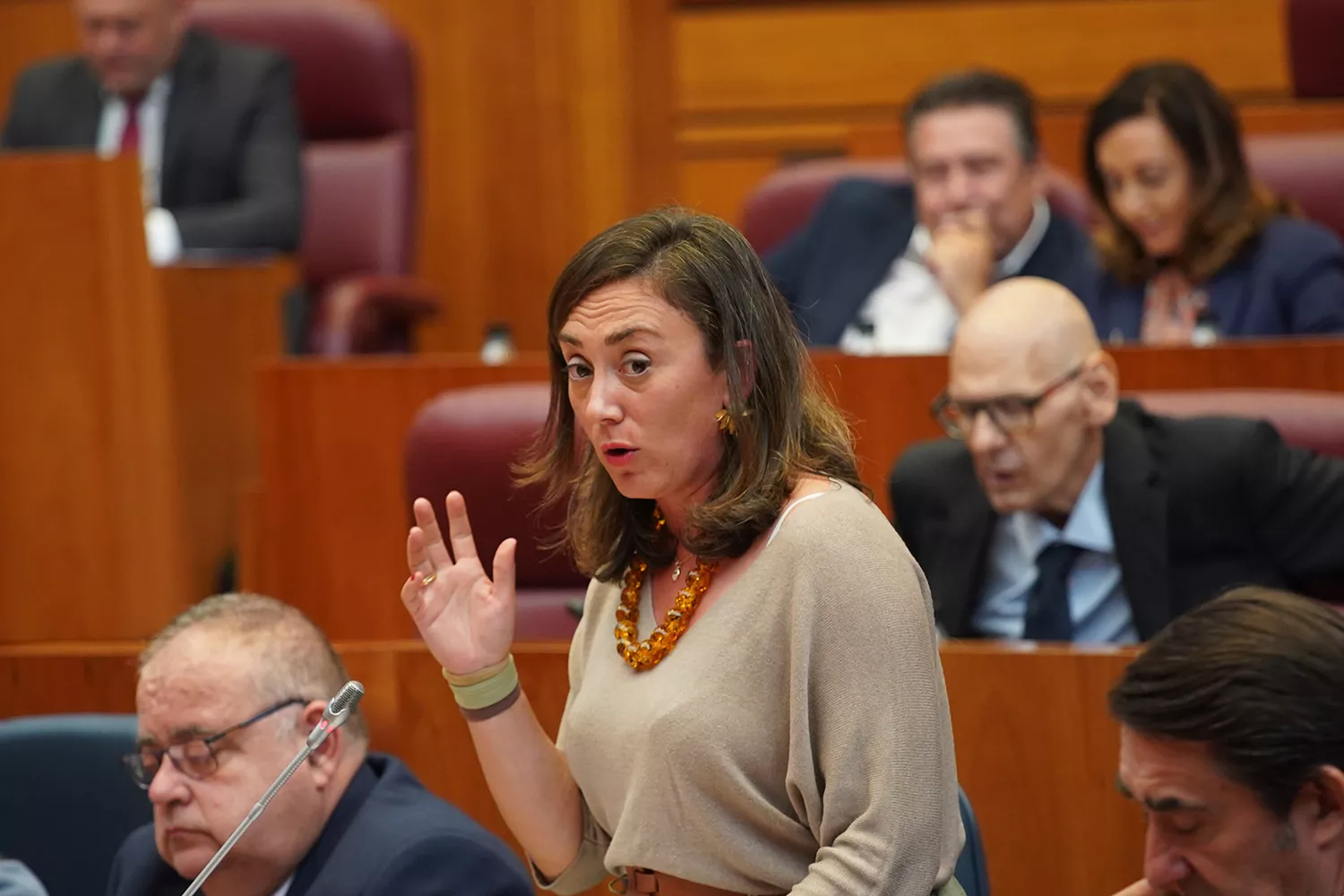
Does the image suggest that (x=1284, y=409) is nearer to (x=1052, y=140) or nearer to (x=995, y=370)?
(x=995, y=370)

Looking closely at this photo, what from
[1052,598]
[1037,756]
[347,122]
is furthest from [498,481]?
[347,122]

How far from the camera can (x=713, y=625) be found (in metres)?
1.05

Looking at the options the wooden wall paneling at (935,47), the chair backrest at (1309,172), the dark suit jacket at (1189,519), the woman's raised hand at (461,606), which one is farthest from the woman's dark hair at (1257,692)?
the wooden wall paneling at (935,47)

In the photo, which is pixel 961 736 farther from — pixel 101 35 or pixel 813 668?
pixel 101 35

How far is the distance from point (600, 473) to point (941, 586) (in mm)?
682

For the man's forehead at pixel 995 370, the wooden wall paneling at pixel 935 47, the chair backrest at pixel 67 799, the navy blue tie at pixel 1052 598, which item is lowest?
the chair backrest at pixel 67 799

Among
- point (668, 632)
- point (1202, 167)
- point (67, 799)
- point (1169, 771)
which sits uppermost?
point (1202, 167)

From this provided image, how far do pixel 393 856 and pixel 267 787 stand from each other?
4.5 inches

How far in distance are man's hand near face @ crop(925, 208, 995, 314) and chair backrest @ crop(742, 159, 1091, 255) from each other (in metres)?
0.34

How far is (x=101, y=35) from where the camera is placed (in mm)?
2771

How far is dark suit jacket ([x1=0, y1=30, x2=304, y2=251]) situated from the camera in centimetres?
276

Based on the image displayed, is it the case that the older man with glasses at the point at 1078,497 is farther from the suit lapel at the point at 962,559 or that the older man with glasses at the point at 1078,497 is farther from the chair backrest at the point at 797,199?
the chair backrest at the point at 797,199

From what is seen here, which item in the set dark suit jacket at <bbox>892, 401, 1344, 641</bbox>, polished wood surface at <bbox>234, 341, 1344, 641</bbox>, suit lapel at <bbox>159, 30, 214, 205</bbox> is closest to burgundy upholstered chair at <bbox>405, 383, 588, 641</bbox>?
polished wood surface at <bbox>234, 341, 1344, 641</bbox>

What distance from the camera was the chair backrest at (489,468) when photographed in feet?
5.86
